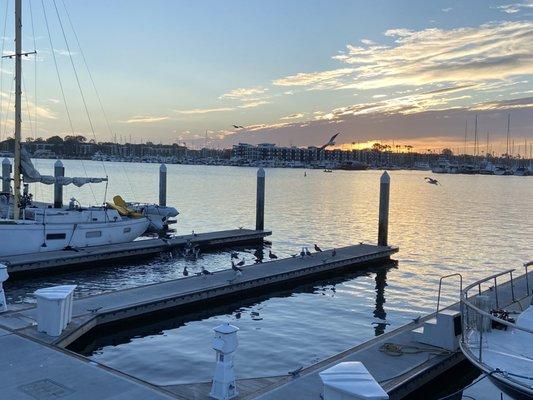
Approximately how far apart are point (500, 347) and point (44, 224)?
71.9ft

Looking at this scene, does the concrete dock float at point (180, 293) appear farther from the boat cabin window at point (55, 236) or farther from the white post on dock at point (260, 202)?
the white post on dock at point (260, 202)

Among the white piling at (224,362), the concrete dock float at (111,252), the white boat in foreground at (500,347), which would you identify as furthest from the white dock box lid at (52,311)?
the concrete dock float at (111,252)

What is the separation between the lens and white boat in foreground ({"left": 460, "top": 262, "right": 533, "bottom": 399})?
9414 mm

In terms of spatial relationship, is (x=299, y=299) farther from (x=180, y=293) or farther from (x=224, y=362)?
(x=224, y=362)

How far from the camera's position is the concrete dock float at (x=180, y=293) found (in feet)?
45.6

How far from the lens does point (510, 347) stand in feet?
36.0

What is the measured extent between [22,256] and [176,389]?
58.7ft

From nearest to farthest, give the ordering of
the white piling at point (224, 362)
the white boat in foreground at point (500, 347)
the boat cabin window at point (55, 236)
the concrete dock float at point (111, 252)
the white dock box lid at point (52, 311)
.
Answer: the white piling at point (224, 362)
the white boat in foreground at point (500, 347)
the white dock box lid at point (52, 311)
the concrete dock float at point (111, 252)
the boat cabin window at point (55, 236)

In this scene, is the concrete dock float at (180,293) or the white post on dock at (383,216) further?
the white post on dock at (383,216)

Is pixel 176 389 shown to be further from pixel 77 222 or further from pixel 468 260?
pixel 468 260

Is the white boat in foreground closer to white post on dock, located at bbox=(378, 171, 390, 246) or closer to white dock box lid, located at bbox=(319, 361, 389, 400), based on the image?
white dock box lid, located at bbox=(319, 361, 389, 400)

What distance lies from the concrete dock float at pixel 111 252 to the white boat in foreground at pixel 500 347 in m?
19.2

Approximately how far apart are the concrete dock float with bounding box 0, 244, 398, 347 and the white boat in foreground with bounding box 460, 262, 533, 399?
9204 millimetres

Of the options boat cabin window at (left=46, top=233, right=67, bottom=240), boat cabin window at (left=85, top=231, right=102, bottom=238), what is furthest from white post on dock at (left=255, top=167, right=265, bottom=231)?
boat cabin window at (left=46, top=233, right=67, bottom=240)
